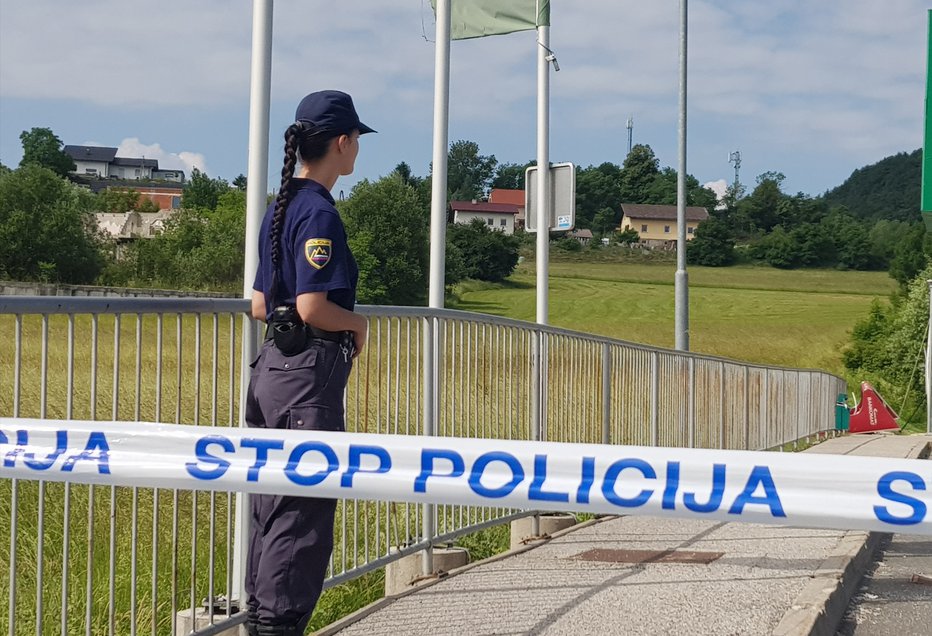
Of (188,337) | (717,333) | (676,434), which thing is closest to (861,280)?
(717,333)

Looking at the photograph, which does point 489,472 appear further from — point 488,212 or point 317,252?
point 488,212

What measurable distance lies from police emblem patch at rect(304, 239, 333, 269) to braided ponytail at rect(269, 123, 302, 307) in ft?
0.42

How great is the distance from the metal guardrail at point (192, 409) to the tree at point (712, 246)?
327 ft

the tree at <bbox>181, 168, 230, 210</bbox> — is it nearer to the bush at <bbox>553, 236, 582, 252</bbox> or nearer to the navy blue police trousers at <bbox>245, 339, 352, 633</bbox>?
the bush at <bbox>553, 236, 582, 252</bbox>

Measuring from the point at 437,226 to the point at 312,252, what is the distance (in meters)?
4.21

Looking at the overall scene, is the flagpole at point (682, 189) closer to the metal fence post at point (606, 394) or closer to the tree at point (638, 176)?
the metal fence post at point (606, 394)

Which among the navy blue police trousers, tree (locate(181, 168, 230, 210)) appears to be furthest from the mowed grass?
tree (locate(181, 168, 230, 210))

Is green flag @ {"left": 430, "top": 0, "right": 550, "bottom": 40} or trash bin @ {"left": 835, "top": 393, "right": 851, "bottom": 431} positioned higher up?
green flag @ {"left": 430, "top": 0, "right": 550, "bottom": 40}

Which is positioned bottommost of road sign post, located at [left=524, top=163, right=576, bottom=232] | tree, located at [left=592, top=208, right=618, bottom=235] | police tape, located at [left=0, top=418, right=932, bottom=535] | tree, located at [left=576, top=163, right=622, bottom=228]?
police tape, located at [left=0, top=418, right=932, bottom=535]

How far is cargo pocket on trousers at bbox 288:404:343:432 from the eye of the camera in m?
3.67

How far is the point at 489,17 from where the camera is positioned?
1208 centimetres

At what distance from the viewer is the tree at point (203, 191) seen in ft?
479

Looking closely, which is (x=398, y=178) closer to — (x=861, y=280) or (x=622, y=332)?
(x=622, y=332)

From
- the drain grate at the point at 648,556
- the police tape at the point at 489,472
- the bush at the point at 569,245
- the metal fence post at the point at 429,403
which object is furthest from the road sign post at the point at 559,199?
the bush at the point at 569,245
